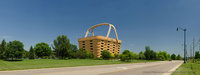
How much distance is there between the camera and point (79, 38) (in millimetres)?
127875

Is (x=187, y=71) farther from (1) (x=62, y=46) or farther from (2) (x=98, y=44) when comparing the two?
(2) (x=98, y=44)

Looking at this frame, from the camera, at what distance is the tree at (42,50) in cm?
7125

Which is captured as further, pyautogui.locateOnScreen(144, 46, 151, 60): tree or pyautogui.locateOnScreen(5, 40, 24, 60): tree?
pyautogui.locateOnScreen(144, 46, 151, 60): tree

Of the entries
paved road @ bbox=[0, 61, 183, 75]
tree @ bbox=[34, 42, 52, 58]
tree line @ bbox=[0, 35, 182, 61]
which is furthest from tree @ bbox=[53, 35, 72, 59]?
paved road @ bbox=[0, 61, 183, 75]

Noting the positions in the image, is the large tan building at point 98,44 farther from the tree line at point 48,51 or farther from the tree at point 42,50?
the tree at point 42,50

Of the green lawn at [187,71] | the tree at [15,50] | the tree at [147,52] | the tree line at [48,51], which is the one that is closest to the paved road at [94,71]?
the green lawn at [187,71]

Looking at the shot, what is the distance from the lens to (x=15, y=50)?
45562mm

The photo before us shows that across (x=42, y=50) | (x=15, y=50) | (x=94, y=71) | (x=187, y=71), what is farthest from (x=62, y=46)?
(x=187, y=71)

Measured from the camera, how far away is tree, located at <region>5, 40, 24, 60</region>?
147 ft

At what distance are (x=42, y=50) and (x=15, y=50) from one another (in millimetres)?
25737

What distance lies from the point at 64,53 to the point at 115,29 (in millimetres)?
91819

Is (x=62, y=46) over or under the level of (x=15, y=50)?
over

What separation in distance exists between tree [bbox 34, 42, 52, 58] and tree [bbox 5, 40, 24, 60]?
935 inches

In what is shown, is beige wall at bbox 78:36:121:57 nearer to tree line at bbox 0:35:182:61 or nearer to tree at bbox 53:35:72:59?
tree line at bbox 0:35:182:61
